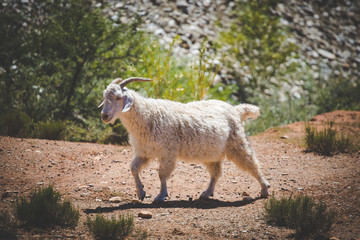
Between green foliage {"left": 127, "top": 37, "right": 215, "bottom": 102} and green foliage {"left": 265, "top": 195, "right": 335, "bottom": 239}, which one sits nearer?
green foliage {"left": 265, "top": 195, "right": 335, "bottom": 239}

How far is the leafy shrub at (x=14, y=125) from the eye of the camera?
9266 millimetres

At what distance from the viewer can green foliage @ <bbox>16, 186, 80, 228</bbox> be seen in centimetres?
434

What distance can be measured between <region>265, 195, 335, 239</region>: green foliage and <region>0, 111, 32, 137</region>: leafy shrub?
6.66 meters

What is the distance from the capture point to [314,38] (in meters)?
19.0

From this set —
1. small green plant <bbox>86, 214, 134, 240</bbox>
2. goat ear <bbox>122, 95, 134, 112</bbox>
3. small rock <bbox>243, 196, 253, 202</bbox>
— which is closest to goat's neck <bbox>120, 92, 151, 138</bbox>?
goat ear <bbox>122, 95, 134, 112</bbox>

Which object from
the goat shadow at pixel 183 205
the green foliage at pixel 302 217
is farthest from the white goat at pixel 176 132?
the green foliage at pixel 302 217

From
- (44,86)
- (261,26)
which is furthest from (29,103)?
(261,26)

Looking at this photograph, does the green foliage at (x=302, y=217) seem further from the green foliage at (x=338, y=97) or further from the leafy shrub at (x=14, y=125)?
the green foliage at (x=338, y=97)

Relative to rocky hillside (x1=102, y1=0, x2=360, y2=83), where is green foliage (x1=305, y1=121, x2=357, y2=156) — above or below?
below

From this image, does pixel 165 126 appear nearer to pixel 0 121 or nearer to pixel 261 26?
pixel 0 121

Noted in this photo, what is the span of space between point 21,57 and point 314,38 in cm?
1396

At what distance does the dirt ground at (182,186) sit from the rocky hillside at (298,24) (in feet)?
27.0

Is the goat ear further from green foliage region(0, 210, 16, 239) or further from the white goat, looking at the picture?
green foliage region(0, 210, 16, 239)

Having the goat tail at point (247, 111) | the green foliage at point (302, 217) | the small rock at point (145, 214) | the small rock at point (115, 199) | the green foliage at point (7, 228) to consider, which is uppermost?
the goat tail at point (247, 111)
